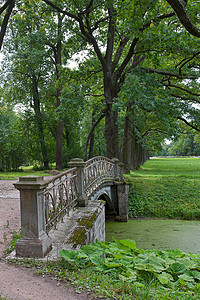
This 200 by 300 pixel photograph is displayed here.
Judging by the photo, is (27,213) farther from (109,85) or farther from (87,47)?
(87,47)

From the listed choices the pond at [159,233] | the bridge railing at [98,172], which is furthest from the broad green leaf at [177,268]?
the pond at [159,233]

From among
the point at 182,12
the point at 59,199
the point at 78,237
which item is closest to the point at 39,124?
the point at 59,199

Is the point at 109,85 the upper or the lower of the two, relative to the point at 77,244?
upper

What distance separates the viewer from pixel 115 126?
1571 cm

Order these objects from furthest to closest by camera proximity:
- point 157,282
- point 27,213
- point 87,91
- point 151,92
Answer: point 87,91 → point 151,92 → point 27,213 → point 157,282

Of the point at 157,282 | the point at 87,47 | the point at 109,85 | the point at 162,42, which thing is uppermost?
the point at 87,47

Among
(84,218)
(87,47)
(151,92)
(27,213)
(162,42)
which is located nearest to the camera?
(27,213)

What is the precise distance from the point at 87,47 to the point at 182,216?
12.6 meters

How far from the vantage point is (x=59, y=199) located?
18.0 ft

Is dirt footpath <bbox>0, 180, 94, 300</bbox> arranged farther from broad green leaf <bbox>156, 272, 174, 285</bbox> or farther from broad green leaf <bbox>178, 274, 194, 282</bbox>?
broad green leaf <bbox>178, 274, 194, 282</bbox>

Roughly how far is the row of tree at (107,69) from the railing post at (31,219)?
4.72m

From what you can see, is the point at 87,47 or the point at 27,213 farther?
the point at 87,47

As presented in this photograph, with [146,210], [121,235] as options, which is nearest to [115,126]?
[146,210]

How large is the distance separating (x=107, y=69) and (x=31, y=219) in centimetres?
1245
